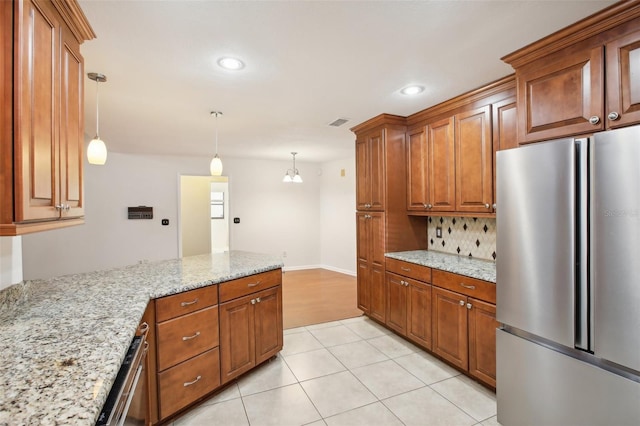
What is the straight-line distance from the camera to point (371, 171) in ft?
11.7

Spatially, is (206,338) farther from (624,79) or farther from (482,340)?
(624,79)

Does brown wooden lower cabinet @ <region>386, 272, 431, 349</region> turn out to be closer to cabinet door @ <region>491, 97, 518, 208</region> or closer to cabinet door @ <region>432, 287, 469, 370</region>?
cabinet door @ <region>432, 287, 469, 370</region>

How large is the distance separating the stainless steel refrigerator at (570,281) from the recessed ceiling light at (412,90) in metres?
0.99

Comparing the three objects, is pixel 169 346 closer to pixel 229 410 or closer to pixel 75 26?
pixel 229 410

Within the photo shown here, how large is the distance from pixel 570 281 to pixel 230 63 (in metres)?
2.36

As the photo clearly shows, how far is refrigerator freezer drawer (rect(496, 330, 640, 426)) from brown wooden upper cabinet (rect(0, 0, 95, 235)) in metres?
2.46

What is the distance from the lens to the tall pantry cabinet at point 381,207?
3.34m

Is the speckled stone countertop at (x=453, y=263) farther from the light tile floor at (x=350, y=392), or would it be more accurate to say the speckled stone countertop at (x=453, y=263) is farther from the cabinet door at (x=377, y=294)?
the light tile floor at (x=350, y=392)

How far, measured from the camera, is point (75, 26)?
1.52m

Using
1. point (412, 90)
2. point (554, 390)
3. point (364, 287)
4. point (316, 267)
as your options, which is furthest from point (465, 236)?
point (316, 267)

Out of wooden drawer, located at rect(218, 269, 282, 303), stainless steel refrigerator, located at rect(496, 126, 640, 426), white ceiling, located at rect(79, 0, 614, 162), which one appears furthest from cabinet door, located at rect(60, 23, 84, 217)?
stainless steel refrigerator, located at rect(496, 126, 640, 426)

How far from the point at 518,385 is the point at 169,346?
2084 mm

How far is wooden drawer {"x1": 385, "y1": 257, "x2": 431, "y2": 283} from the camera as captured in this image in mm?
2798

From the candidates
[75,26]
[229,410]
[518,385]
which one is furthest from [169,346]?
[518,385]
